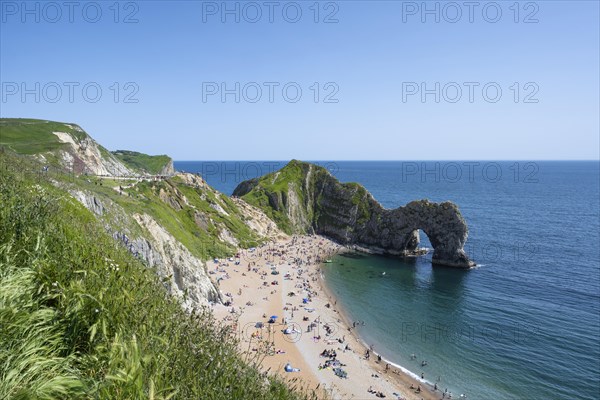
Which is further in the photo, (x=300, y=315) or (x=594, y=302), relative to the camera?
(x=594, y=302)

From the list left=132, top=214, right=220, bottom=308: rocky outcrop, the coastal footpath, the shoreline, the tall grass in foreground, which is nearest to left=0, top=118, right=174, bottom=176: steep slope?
the coastal footpath

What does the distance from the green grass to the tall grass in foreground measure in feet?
240

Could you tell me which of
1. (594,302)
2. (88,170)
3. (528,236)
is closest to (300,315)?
(594,302)

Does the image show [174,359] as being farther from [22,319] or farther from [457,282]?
[457,282]

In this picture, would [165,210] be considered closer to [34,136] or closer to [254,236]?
[254,236]

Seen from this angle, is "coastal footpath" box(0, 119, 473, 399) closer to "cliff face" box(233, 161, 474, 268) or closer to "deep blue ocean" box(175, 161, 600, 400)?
"cliff face" box(233, 161, 474, 268)

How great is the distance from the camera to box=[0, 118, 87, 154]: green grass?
2798 inches

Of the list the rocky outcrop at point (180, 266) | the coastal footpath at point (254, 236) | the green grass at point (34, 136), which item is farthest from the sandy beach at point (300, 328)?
the green grass at point (34, 136)

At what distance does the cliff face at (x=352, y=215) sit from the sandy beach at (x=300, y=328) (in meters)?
23.6

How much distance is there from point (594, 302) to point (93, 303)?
79069 mm

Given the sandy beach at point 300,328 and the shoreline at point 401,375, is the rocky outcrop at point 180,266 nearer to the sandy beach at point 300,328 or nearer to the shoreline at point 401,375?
the sandy beach at point 300,328

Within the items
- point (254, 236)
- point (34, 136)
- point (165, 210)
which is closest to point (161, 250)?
point (165, 210)

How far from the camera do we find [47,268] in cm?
805

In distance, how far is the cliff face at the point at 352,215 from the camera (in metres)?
88.4
